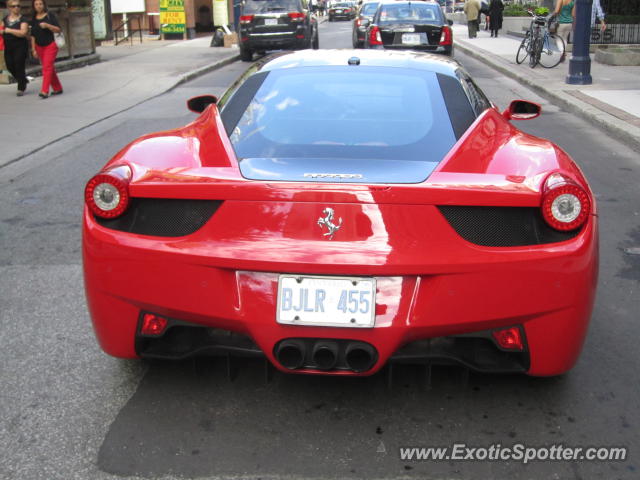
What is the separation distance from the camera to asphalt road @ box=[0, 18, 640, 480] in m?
2.99

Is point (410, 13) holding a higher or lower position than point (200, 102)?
higher

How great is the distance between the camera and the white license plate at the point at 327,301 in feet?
9.73

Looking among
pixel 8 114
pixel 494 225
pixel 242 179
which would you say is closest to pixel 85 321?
pixel 242 179

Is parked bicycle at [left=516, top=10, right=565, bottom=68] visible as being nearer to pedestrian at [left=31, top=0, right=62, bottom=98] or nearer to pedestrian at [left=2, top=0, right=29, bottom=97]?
pedestrian at [left=31, top=0, right=62, bottom=98]

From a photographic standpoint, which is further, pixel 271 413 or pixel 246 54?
pixel 246 54

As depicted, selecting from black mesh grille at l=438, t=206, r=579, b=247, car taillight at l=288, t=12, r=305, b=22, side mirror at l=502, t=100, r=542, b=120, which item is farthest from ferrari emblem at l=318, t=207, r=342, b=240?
car taillight at l=288, t=12, r=305, b=22

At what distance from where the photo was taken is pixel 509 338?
3143 mm

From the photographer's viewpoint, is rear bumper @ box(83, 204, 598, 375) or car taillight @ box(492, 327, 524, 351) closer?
rear bumper @ box(83, 204, 598, 375)

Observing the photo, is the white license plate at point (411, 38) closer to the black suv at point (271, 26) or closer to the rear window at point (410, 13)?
the rear window at point (410, 13)

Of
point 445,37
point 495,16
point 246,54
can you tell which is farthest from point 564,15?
point 495,16

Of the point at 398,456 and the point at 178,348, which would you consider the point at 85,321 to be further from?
the point at 398,456

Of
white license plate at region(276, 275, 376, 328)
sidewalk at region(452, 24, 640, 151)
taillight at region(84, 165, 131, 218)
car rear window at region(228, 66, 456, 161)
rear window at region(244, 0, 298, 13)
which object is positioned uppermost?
rear window at region(244, 0, 298, 13)

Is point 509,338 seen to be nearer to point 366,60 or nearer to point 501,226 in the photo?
point 501,226

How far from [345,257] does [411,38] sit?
1651 centimetres
